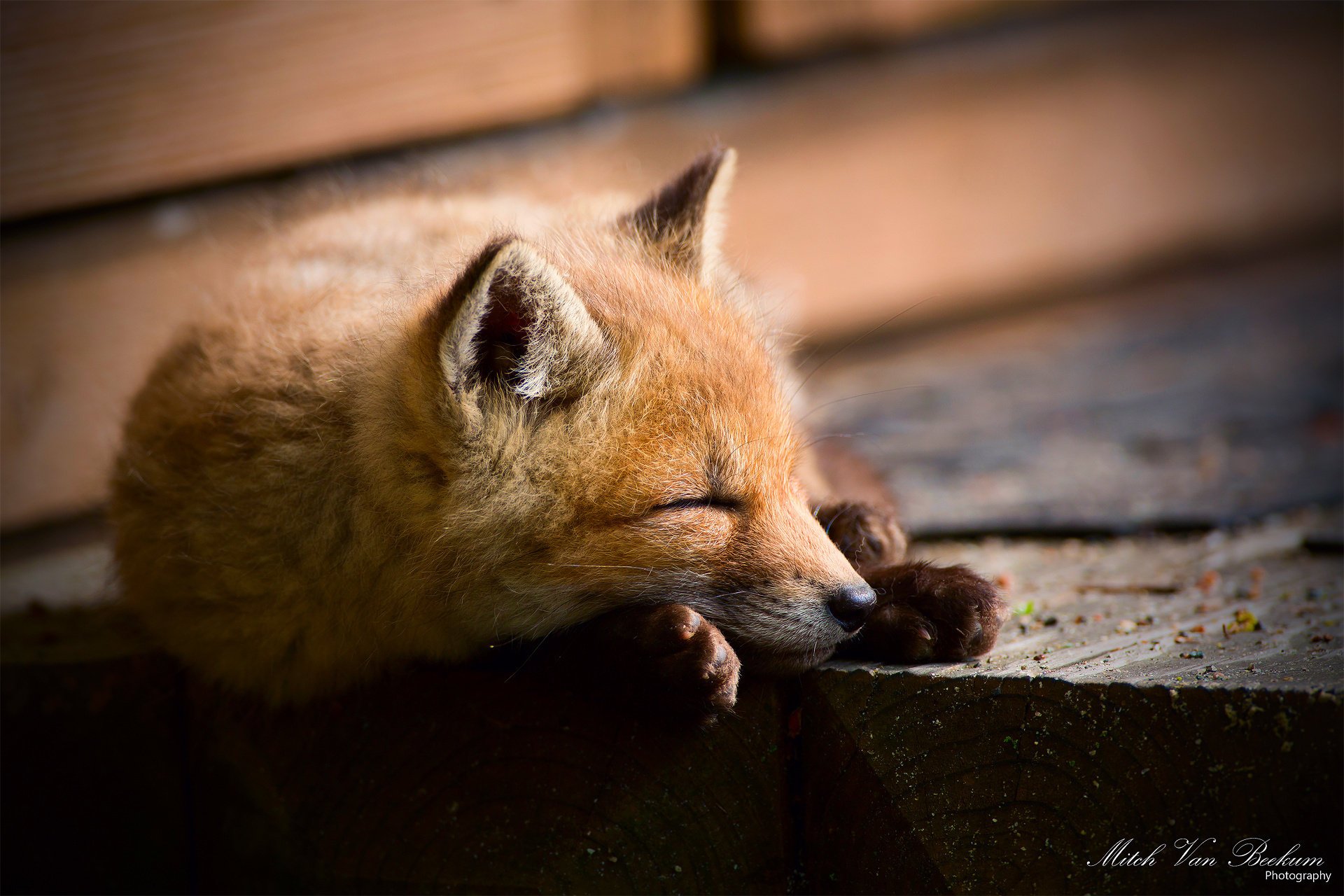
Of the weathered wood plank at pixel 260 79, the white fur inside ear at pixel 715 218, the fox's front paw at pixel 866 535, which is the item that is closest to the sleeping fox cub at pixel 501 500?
the fox's front paw at pixel 866 535

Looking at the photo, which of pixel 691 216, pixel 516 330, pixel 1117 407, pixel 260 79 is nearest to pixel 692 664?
pixel 516 330

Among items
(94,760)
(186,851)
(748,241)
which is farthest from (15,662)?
(748,241)

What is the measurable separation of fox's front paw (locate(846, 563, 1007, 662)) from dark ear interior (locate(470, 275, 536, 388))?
91 centimetres

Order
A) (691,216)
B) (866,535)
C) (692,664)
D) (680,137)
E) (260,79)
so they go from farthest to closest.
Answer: (680,137)
(260,79)
(691,216)
(866,535)
(692,664)

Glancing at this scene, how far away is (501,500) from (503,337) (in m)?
0.33

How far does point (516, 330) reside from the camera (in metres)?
2.18

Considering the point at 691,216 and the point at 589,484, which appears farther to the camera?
the point at 691,216

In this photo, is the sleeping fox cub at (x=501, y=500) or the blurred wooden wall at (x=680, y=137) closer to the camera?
the sleeping fox cub at (x=501, y=500)

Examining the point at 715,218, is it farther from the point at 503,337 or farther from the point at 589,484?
the point at 589,484

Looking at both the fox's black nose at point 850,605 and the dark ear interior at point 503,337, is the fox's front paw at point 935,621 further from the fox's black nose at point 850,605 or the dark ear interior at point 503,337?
the dark ear interior at point 503,337

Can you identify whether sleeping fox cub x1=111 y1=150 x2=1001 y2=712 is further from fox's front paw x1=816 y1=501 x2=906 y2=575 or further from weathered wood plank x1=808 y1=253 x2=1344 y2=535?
weathered wood plank x1=808 y1=253 x2=1344 y2=535

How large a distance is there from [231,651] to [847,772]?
1.35 m

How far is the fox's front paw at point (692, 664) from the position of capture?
2.01 meters

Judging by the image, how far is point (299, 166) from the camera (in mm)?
4004
